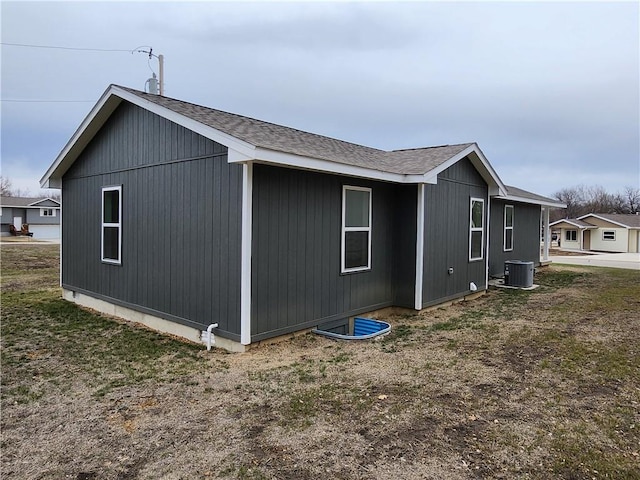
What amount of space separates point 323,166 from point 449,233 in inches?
151

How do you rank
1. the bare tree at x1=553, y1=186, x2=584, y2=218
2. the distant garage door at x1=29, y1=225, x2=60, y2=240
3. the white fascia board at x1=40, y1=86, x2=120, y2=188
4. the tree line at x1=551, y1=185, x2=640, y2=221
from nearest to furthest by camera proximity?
the white fascia board at x1=40, y1=86, x2=120, y2=188 < the distant garage door at x1=29, y1=225, x2=60, y2=240 < the tree line at x1=551, y1=185, x2=640, y2=221 < the bare tree at x1=553, y1=186, x2=584, y2=218

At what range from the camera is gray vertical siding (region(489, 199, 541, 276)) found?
12625mm

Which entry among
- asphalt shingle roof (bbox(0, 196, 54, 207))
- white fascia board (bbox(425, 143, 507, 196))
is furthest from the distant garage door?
white fascia board (bbox(425, 143, 507, 196))

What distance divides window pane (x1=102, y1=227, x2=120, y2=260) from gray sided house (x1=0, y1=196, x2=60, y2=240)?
3237cm

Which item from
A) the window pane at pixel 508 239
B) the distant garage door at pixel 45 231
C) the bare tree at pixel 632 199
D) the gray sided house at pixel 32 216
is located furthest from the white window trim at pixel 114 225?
A: the bare tree at pixel 632 199

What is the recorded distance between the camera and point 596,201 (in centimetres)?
5834

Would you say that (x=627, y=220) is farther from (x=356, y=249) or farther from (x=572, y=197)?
(x=356, y=249)

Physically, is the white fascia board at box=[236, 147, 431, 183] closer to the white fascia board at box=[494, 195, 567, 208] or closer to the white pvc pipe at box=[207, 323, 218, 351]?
the white pvc pipe at box=[207, 323, 218, 351]

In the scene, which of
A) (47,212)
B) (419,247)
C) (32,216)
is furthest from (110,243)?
(47,212)

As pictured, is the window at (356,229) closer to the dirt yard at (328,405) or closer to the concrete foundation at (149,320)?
the dirt yard at (328,405)

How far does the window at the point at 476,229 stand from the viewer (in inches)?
365

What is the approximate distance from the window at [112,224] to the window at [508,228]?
35.1 feet

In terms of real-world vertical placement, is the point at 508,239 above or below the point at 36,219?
below

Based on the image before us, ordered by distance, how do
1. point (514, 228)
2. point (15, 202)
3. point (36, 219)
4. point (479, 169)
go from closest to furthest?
point (479, 169), point (514, 228), point (15, 202), point (36, 219)
